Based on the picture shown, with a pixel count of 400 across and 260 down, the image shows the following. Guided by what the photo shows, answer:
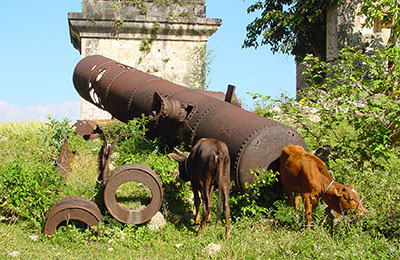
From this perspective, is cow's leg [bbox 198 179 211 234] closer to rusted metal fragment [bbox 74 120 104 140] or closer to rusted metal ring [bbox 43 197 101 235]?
rusted metal ring [bbox 43 197 101 235]

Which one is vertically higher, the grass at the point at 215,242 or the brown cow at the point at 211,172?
the brown cow at the point at 211,172

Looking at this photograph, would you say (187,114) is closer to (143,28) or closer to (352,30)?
(143,28)

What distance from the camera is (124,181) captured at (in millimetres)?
5195

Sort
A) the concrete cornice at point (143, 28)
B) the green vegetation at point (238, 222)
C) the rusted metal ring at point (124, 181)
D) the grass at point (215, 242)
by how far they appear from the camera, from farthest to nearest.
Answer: the concrete cornice at point (143, 28), the rusted metal ring at point (124, 181), the green vegetation at point (238, 222), the grass at point (215, 242)

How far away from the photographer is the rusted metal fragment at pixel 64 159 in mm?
6449

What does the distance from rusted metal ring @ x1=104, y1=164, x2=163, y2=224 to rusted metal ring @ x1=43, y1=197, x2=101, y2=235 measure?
0.69ft

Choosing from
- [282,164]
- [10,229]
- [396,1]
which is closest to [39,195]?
[10,229]

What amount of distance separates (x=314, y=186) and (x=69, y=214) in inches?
107

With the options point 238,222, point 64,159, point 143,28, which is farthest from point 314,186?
point 143,28

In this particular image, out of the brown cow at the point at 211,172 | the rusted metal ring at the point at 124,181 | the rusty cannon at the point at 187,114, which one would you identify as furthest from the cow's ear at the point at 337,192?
the rusted metal ring at the point at 124,181

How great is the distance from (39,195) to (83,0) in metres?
8.06

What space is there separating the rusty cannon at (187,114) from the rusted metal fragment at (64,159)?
1.17m

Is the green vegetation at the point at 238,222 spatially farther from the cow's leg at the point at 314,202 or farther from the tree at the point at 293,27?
the tree at the point at 293,27

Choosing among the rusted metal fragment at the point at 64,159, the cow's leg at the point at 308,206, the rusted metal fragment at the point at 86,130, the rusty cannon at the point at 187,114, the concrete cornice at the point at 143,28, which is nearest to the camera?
the cow's leg at the point at 308,206
